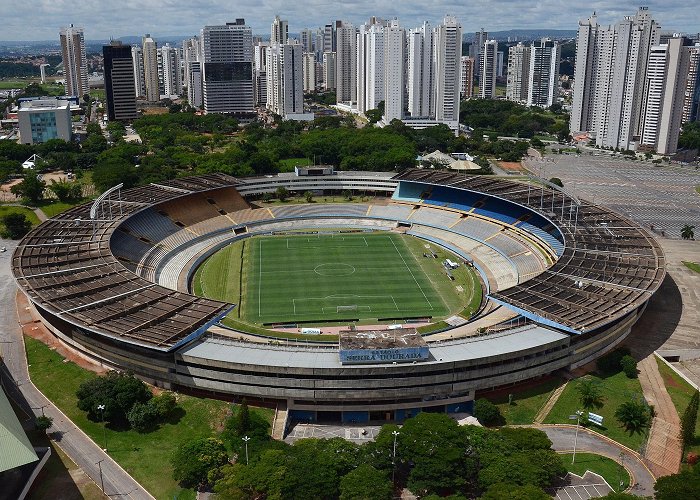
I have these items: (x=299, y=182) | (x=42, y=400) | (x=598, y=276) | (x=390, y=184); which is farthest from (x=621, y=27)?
(x=42, y=400)

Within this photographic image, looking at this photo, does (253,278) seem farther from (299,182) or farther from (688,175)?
(688,175)

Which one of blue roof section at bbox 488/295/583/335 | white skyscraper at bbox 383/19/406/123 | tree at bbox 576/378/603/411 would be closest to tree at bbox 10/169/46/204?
blue roof section at bbox 488/295/583/335

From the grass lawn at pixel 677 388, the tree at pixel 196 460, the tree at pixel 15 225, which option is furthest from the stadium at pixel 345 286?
the tree at pixel 15 225

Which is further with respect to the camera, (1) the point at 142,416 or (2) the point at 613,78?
(2) the point at 613,78

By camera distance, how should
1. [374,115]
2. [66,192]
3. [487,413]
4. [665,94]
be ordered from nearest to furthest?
[487,413] → [66,192] → [665,94] → [374,115]

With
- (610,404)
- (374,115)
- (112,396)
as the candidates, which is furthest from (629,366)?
(374,115)

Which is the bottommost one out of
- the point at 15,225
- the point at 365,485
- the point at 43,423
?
the point at 43,423

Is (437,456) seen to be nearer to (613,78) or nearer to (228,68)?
(613,78)
